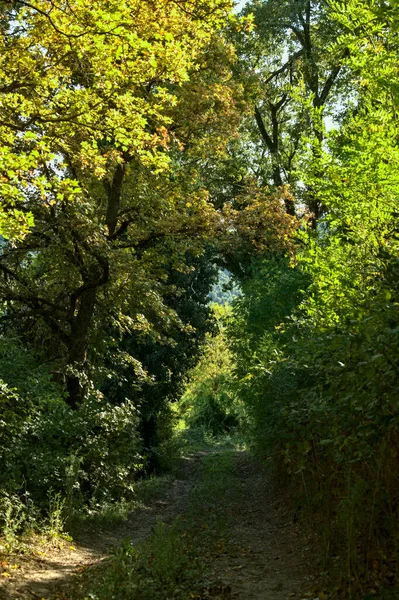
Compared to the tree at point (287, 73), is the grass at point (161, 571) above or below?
below

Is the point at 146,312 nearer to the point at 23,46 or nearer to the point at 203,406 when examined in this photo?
the point at 23,46

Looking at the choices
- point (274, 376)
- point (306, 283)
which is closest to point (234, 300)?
point (306, 283)

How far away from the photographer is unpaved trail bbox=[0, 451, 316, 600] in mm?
7162

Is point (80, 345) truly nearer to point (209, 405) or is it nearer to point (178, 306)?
point (178, 306)

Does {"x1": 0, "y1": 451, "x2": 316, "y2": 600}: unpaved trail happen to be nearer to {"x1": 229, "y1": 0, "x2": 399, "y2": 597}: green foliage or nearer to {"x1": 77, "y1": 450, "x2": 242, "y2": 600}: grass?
{"x1": 77, "y1": 450, "x2": 242, "y2": 600}: grass

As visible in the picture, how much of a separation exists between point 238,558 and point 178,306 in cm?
1412

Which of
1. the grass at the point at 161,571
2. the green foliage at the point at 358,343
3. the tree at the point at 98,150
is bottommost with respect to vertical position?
the grass at the point at 161,571

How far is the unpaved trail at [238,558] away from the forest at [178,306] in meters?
0.07

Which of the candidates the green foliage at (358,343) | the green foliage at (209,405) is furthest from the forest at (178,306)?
the green foliage at (209,405)

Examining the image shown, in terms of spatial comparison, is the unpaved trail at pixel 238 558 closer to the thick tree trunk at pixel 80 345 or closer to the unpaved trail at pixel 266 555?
the unpaved trail at pixel 266 555

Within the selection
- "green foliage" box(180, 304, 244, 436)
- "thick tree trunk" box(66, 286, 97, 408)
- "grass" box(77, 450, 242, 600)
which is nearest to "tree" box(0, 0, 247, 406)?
"thick tree trunk" box(66, 286, 97, 408)

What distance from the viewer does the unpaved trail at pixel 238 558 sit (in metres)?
7.16

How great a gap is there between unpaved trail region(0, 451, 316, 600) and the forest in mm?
68

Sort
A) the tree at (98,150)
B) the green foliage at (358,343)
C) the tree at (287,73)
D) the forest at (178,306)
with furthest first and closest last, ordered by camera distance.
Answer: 1. the tree at (287,73)
2. the tree at (98,150)
3. the forest at (178,306)
4. the green foliage at (358,343)
